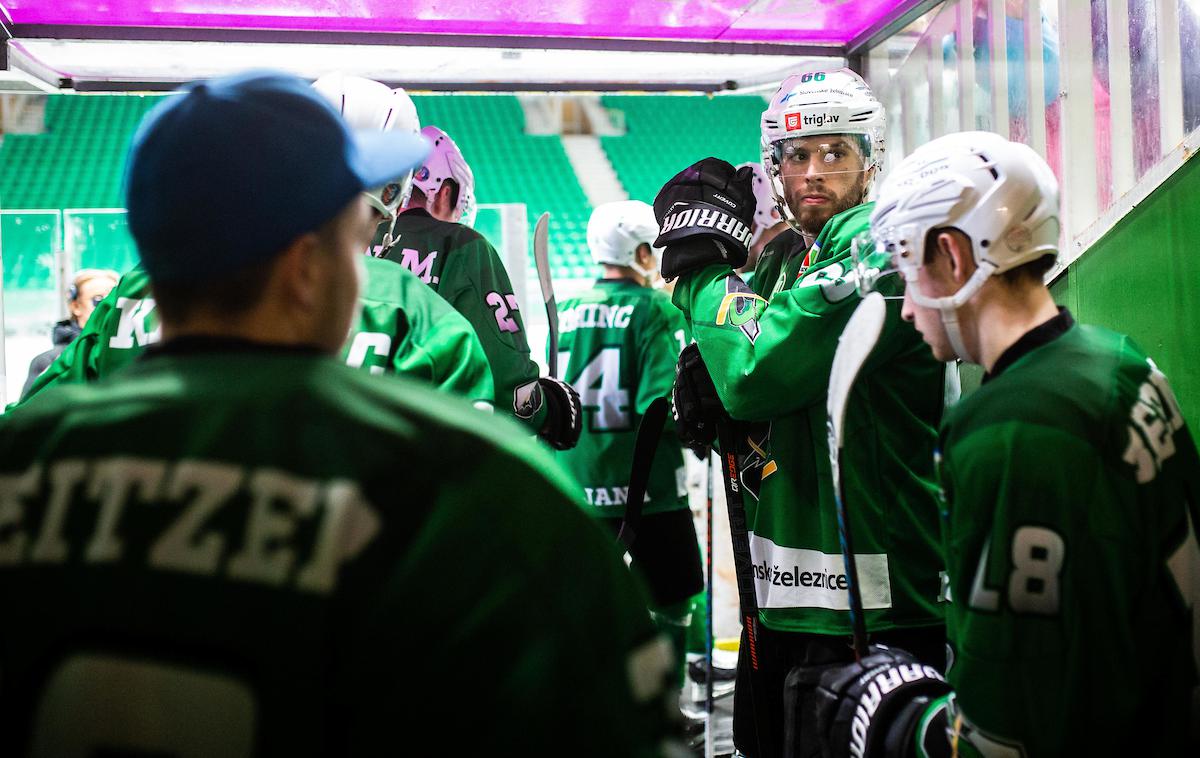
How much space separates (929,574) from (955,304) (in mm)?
744

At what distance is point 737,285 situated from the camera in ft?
7.20

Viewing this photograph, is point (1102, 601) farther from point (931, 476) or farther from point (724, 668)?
point (724, 668)

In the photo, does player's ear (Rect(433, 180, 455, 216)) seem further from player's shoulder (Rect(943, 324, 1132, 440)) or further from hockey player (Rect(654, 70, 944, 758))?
player's shoulder (Rect(943, 324, 1132, 440))

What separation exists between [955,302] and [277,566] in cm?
105

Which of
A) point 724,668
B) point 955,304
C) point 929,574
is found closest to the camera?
point 955,304

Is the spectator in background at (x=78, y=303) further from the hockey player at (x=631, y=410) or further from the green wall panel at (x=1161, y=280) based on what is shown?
the green wall panel at (x=1161, y=280)

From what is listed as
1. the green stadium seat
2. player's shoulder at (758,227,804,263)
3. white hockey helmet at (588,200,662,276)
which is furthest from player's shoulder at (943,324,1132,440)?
the green stadium seat

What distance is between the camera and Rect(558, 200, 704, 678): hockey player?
4000 millimetres

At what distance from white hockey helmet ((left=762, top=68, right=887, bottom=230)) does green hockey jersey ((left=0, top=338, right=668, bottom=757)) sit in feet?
5.62

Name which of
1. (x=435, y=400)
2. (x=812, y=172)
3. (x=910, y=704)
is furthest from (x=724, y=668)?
(x=435, y=400)

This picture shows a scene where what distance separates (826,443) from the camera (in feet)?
6.90

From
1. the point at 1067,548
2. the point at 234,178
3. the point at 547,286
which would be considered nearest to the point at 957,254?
the point at 1067,548

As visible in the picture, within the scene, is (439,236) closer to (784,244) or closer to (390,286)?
(784,244)

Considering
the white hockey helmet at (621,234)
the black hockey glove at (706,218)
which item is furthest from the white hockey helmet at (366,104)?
the white hockey helmet at (621,234)
